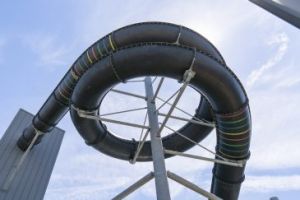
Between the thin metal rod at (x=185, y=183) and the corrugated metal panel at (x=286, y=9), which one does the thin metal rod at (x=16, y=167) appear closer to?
the thin metal rod at (x=185, y=183)

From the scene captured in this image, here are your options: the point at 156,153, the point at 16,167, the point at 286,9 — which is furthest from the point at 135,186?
the point at 16,167

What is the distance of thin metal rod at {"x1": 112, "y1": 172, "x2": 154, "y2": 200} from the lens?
6.43m

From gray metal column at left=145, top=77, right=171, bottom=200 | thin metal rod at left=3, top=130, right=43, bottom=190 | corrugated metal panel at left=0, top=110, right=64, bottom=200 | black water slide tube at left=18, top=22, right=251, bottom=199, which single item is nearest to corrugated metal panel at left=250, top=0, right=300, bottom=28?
black water slide tube at left=18, top=22, right=251, bottom=199

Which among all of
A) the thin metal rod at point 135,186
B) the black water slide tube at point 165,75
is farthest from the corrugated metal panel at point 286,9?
the thin metal rod at point 135,186

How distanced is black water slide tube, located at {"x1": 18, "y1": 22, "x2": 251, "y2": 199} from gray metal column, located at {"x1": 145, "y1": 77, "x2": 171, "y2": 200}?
1392 millimetres

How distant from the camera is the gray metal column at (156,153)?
587 cm

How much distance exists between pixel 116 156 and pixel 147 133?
5.88 ft

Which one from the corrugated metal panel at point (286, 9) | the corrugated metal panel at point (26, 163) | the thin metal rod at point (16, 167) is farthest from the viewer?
the corrugated metal panel at point (26, 163)

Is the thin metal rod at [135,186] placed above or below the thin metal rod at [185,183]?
below

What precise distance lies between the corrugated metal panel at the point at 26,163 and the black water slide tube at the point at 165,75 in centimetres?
304

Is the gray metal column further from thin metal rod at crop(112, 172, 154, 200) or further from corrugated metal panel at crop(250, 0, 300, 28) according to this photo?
corrugated metal panel at crop(250, 0, 300, 28)

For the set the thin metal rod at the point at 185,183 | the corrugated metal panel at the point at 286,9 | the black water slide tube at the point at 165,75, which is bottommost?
the thin metal rod at the point at 185,183

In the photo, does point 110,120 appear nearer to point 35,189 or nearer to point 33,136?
point 33,136

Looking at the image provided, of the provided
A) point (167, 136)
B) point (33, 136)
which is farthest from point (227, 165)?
point (33, 136)
